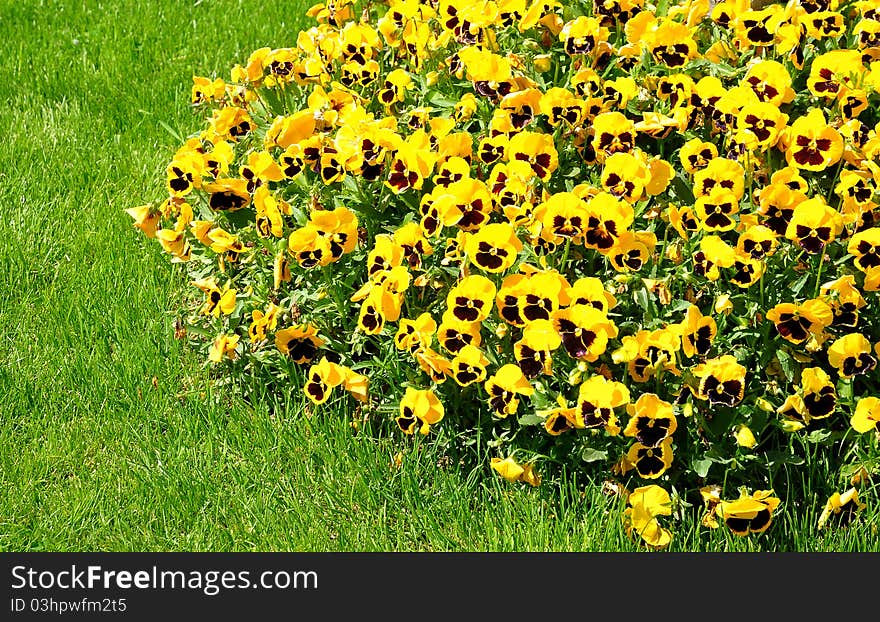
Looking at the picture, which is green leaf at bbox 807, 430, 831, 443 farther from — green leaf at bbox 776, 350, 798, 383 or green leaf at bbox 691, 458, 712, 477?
green leaf at bbox 691, 458, 712, 477

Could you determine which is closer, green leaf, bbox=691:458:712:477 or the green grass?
green leaf, bbox=691:458:712:477

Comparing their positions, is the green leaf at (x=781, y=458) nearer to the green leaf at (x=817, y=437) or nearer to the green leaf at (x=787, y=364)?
the green leaf at (x=817, y=437)

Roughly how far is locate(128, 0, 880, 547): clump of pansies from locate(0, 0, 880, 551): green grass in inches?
4.4

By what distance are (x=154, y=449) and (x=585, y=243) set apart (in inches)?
50.9

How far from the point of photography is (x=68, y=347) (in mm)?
3336

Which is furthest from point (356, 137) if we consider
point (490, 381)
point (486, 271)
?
point (490, 381)

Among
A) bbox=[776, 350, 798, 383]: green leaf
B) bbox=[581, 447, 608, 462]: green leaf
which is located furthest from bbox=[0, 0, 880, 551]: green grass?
bbox=[776, 350, 798, 383]: green leaf

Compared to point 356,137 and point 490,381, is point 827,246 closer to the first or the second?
point 490,381

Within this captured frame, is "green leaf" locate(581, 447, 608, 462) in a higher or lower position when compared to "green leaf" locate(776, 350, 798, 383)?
lower

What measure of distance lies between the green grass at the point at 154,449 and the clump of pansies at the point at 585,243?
0.11 m

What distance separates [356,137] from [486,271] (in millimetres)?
614

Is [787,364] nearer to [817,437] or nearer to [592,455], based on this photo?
[817,437]

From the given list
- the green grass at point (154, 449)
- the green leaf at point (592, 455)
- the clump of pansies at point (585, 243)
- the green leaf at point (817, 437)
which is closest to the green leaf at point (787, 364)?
the clump of pansies at point (585, 243)

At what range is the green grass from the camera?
8.68ft
